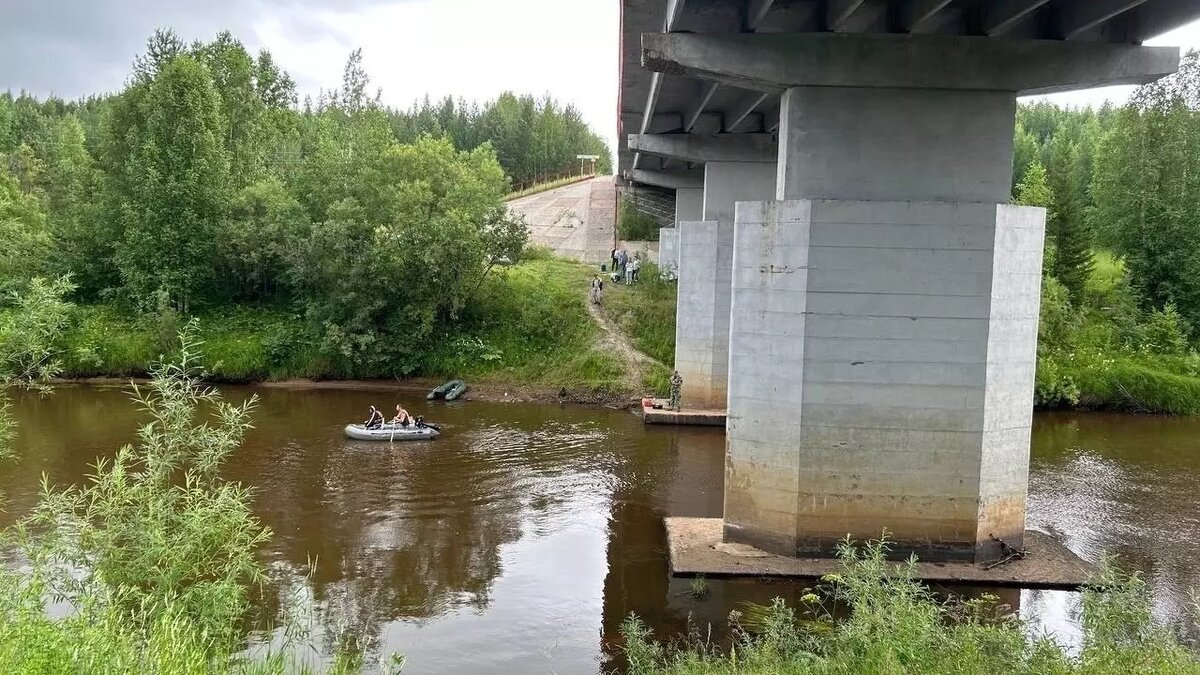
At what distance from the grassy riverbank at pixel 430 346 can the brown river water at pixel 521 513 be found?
3.64 meters

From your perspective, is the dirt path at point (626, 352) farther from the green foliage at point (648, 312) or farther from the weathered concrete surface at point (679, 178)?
the weathered concrete surface at point (679, 178)

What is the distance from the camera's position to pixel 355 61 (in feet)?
173

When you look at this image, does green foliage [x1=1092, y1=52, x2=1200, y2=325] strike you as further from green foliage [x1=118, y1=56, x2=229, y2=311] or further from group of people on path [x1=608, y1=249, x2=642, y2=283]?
green foliage [x1=118, y1=56, x2=229, y2=311]

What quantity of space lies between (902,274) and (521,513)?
8.82 m

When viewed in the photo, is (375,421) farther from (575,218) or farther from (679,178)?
(575,218)

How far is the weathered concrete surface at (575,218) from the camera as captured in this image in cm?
5250

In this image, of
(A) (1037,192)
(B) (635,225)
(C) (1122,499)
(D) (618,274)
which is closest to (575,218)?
(B) (635,225)

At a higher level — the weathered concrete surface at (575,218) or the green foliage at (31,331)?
the weathered concrete surface at (575,218)

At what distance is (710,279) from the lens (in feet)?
87.4

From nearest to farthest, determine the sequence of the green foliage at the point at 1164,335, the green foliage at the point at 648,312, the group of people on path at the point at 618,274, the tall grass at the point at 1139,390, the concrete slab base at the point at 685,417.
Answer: the concrete slab base at the point at 685,417 → the tall grass at the point at 1139,390 → the green foliage at the point at 648,312 → the green foliage at the point at 1164,335 → the group of people on path at the point at 618,274

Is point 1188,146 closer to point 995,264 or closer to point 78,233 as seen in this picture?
point 995,264

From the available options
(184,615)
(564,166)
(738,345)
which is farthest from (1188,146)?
(564,166)

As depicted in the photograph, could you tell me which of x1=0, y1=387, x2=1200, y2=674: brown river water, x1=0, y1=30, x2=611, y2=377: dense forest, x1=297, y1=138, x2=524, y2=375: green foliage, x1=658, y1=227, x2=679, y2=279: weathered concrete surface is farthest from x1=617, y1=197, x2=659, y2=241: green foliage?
x1=0, y1=387, x2=1200, y2=674: brown river water

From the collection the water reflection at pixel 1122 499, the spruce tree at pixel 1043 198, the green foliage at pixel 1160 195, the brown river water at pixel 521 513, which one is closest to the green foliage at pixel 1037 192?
the spruce tree at pixel 1043 198
